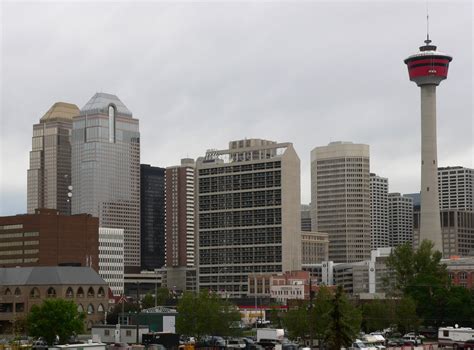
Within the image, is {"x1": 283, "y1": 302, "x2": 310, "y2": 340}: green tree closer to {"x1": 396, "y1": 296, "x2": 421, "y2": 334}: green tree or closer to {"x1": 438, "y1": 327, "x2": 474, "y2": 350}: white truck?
{"x1": 438, "y1": 327, "x2": 474, "y2": 350}: white truck

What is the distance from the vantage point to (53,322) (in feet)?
433

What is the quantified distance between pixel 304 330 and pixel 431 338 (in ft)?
113

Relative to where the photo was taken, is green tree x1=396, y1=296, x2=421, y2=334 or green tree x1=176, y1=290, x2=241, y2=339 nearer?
green tree x1=176, y1=290, x2=241, y2=339

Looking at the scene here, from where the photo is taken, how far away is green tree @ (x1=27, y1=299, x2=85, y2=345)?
431ft

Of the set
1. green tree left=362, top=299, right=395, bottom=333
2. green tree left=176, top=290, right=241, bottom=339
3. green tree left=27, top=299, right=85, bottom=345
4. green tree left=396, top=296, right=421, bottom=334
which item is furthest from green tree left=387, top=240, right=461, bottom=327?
green tree left=27, top=299, right=85, bottom=345

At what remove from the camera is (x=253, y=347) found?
111m

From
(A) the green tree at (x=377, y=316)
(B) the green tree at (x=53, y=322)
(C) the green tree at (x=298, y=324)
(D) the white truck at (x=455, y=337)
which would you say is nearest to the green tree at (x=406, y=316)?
(A) the green tree at (x=377, y=316)

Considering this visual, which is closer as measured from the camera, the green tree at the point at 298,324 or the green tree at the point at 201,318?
the green tree at the point at 298,324

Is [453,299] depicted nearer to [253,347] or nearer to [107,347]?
[253,347]

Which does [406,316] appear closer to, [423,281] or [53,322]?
[423,281]

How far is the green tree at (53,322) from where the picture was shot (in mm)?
131500

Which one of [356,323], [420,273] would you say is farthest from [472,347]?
[420,273]

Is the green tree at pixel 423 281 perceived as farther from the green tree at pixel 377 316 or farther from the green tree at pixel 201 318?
the green tree at pixel 201 318

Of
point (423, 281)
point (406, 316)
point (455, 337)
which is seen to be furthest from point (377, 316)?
point (455, 337)
